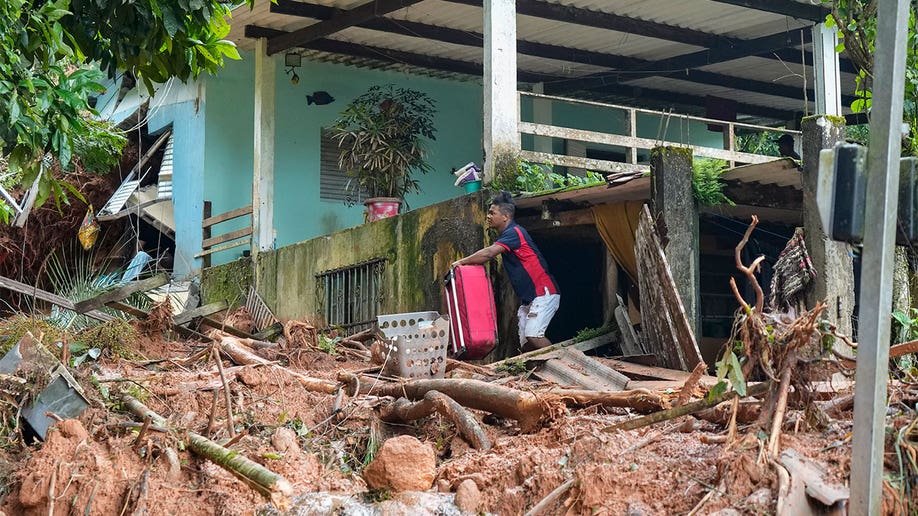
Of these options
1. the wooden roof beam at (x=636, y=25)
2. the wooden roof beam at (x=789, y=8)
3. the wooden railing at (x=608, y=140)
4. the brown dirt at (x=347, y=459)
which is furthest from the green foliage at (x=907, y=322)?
the wooden roof beam at (x=789, y=8)

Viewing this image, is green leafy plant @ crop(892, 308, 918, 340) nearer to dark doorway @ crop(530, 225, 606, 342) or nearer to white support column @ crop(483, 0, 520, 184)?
white support column @ crop(483, 0, 520, 184)

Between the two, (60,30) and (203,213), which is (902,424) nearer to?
(60,30)

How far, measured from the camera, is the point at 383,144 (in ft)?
45.0

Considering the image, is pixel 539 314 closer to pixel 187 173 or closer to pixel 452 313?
pixel 452 313

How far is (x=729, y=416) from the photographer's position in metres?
5.51

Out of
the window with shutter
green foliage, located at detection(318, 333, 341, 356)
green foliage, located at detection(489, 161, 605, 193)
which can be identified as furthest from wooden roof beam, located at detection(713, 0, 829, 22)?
the window with shutter

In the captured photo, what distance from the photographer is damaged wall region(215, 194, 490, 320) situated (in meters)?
11.2

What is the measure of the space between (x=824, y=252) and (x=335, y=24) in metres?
7.28

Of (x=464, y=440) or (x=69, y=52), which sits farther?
(x=464, y=440)

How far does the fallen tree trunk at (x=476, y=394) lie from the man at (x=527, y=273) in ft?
8.49

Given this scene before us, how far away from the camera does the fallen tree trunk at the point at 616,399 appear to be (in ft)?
21.4

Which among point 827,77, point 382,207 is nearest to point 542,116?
→ point 382,207

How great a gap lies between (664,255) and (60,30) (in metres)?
5.49

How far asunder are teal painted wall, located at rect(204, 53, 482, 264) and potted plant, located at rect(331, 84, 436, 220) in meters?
1.56
